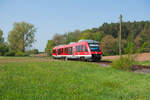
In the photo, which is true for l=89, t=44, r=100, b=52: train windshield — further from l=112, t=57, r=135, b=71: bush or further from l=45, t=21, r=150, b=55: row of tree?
l=45, t=21, r=150, b=55: row of tree

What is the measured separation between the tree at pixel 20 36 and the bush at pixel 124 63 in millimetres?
58216

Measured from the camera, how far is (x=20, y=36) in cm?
6738

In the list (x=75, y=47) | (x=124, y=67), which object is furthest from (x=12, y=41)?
(x=124, y=67)

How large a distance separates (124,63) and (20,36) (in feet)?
198

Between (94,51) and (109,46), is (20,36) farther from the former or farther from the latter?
(94,51)

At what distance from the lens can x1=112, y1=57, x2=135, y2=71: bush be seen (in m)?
12.7

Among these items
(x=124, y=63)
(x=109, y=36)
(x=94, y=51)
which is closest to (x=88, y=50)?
(x=94, y=51)

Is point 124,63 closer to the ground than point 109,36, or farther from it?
closer to the ground

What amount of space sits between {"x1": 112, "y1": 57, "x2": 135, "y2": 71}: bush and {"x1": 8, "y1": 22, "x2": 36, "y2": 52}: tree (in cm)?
5822

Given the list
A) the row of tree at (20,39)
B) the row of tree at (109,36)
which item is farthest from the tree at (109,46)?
the row of tree at (20,39)

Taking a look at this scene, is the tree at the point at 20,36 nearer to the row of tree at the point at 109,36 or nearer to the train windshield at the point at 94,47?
the row of tree at the point at 109,36

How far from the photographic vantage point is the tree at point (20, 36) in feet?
217

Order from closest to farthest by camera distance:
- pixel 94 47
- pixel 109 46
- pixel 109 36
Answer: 1. pixel 94 47
2. pixel 109 46
3. pixel 109 36

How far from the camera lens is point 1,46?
60000 millimetres
